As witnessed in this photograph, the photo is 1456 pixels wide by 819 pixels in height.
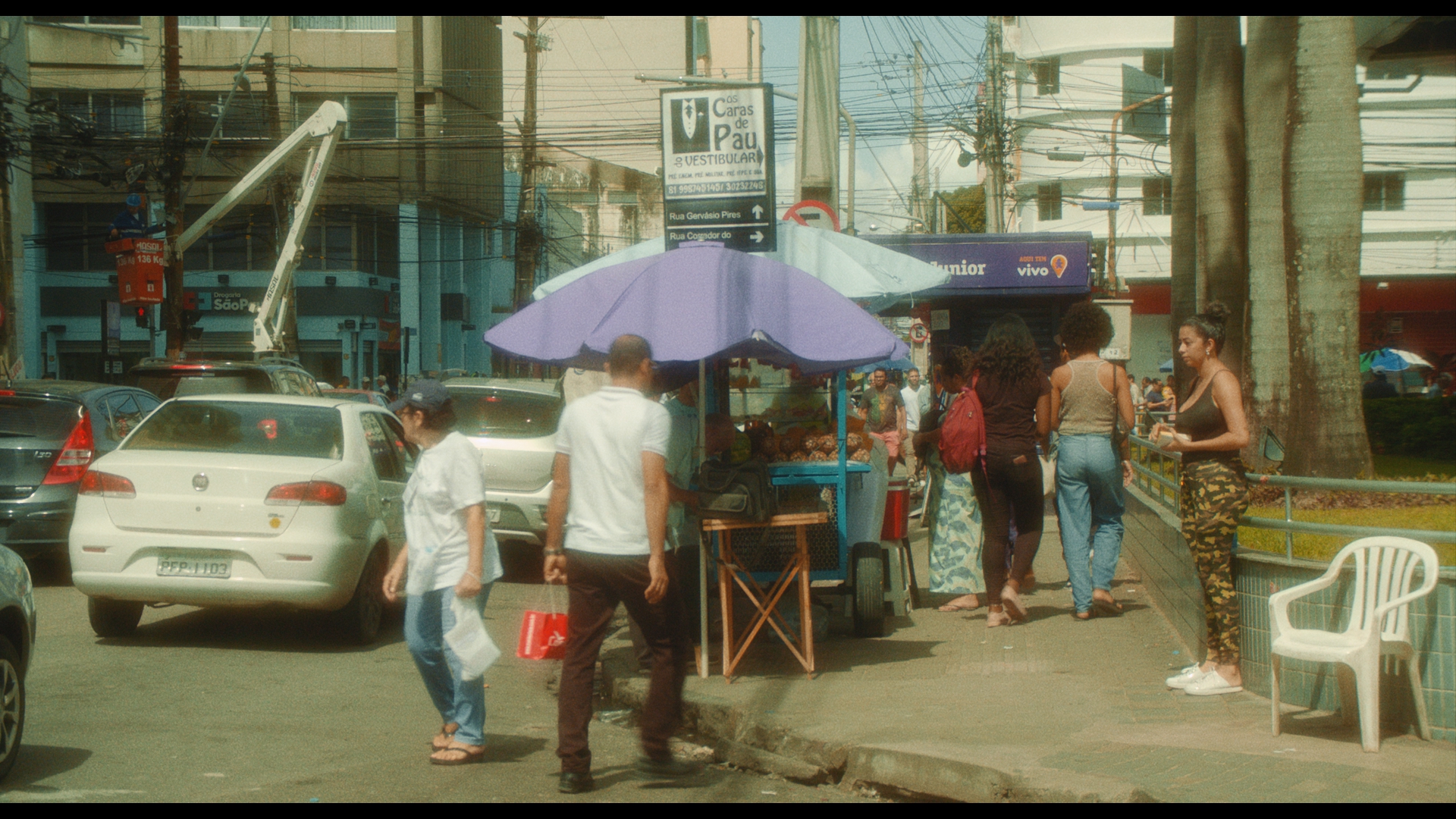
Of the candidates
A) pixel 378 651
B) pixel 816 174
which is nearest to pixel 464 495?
pixel 378 651

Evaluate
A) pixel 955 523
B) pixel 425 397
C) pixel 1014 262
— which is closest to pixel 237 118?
pixel 1014 262

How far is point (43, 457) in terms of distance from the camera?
10.1m

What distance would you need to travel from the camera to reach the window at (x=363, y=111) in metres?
41.1

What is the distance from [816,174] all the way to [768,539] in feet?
15.5

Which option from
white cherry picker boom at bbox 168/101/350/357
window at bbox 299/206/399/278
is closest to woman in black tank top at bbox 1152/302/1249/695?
white cherry picker boom at bbox 168/101/350/357

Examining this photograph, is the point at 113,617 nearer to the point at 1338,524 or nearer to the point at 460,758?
the point at 460,758

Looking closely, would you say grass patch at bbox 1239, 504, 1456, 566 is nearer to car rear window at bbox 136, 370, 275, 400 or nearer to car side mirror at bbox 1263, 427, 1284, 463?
car side mirror at bbox 1263, 427, 1284, 463

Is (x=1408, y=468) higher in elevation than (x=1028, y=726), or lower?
higher

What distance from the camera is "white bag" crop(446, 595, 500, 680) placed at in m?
5.18

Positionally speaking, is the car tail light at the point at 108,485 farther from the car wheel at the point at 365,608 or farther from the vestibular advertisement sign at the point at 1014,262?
the vestibular advertisement sign at the point at 1014,262

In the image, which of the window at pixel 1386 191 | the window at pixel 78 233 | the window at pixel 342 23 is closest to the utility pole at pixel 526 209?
the window at pixel 342 23

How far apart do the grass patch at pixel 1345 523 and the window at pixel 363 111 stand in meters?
38.2

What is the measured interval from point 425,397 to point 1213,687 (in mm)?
3844

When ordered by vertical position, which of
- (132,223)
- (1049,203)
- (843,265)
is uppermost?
(1049,203)
